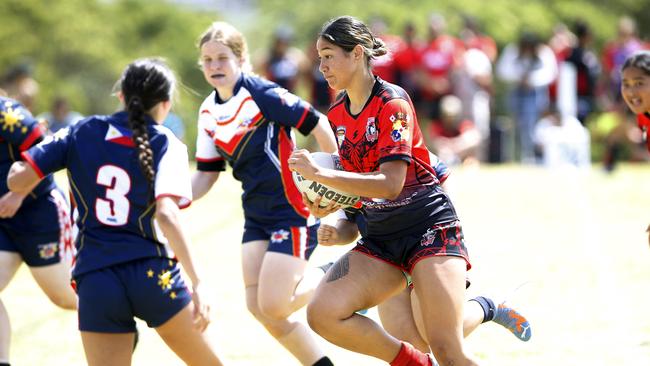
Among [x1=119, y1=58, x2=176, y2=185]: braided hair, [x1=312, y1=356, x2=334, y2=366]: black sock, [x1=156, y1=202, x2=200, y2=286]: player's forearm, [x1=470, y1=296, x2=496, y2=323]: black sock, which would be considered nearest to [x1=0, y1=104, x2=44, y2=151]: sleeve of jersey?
[x1=119, y1=58, x2=176, y2=185]: braided hair

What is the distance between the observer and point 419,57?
17078 mm

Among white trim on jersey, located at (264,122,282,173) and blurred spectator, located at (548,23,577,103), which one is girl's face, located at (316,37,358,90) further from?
blurred spectator, located at (548,23,577,103)

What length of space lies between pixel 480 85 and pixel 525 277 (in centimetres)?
866

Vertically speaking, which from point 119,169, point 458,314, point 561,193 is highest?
→ point 119,169

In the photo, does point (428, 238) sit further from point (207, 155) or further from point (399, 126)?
point (207, 155)

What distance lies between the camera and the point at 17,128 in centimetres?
601

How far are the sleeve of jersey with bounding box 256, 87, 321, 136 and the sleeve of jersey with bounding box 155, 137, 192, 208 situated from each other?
1.46m

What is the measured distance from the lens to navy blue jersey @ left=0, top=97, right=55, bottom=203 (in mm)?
6008

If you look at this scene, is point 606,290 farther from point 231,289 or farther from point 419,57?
point 419,57

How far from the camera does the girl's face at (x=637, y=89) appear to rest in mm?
6172

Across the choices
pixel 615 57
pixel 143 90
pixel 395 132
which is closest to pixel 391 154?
pixel 395 132

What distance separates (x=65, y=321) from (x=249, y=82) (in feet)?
9.92

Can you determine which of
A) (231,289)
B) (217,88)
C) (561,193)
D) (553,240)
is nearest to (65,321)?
(231,289)

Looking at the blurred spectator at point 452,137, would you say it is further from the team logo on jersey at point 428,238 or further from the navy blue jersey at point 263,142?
the team logo on jersey at point 428,238
